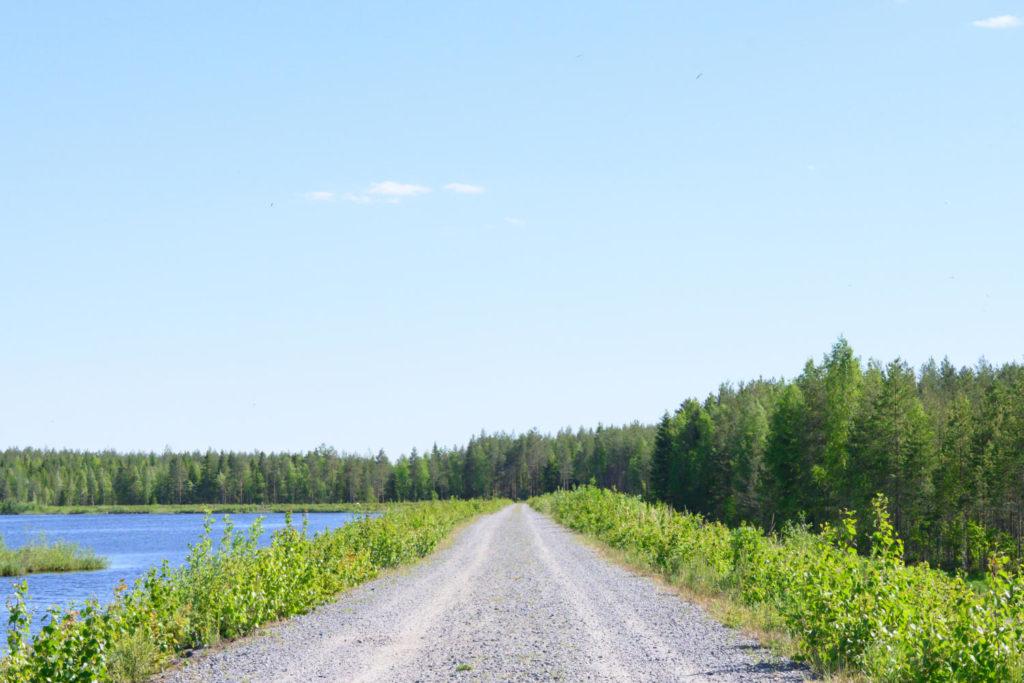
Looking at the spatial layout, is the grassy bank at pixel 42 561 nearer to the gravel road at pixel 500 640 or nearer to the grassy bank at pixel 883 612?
the gravel road at pixel 500 640

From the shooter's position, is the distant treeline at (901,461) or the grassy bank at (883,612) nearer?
the grassy bank at (883,612)

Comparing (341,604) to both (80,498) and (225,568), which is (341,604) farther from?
(80,498)

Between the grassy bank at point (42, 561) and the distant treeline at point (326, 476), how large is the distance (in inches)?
4521

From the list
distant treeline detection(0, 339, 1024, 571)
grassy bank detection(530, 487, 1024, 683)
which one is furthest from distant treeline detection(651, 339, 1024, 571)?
grassy bank detection(530, 487, 1024, 683)

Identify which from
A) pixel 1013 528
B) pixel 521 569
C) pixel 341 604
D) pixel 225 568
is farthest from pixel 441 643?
pixel 1013 528

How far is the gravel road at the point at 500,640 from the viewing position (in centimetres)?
1105

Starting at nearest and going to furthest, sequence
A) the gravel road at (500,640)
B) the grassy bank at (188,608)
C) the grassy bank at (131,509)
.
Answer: the grassy bank at (188,608) < the gravel road at (500,640) < the grassy bank at (131,509)

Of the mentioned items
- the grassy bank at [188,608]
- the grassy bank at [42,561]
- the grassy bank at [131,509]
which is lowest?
the grassy bank at [131,509]

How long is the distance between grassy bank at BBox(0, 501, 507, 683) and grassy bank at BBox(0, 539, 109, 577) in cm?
2695

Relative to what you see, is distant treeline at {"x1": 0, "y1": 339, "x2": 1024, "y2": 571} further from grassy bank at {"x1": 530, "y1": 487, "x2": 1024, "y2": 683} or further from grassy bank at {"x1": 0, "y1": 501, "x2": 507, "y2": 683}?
grassy bank at {"x1": 0, "y1": 501, "x2": 507, "y2": 683}

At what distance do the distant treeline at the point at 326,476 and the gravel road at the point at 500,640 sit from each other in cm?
13449

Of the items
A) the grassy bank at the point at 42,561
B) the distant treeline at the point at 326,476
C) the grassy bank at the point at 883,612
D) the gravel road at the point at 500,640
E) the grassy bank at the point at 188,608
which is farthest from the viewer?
the distant treeline at the point at 326,476

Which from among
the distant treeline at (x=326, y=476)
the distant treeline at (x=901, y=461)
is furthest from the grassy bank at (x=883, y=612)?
the distant treeline at (x=326, y=476)

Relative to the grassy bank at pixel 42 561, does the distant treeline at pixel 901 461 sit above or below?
above
